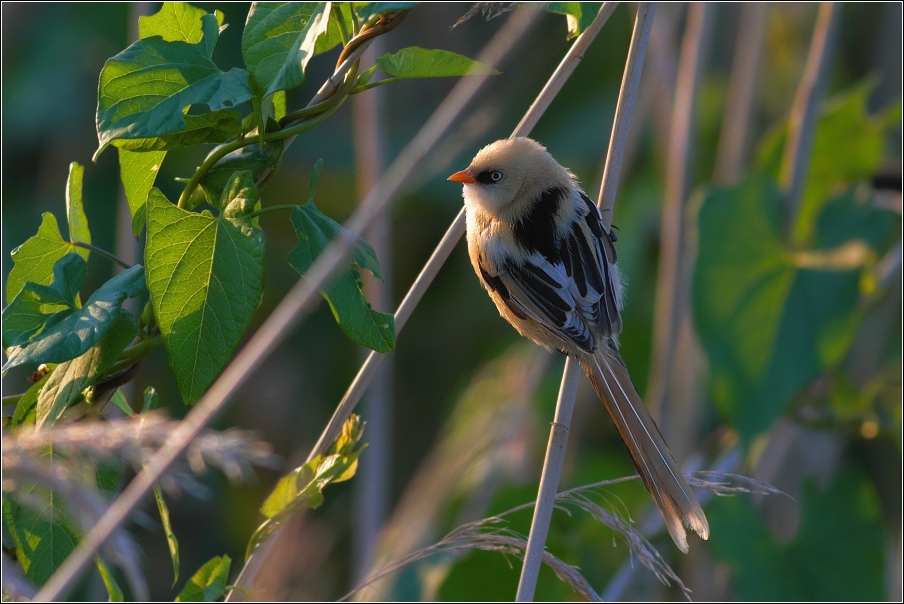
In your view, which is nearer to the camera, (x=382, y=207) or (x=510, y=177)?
(x=382, y=207)

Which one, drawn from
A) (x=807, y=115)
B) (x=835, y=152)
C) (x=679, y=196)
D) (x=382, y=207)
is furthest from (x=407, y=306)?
(x=835, y=152)

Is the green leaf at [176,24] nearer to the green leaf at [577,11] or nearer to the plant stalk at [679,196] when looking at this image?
the green leaf at [577,11]

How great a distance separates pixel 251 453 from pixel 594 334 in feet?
3.83

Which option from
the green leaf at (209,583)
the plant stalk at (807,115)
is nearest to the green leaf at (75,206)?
the green leaf at (209,583)

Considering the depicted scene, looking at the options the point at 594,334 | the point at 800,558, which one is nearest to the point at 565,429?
the point at 594,334

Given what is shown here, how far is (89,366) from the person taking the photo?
122 centimetres

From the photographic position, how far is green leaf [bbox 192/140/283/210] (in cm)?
125

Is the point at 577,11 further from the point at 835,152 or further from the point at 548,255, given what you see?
the point at 835,152

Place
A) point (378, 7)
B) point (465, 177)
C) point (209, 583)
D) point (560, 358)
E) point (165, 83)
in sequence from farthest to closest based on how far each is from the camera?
point (560, 358), point (465, 177), point (209, 583), point (165, 83), point (378, 7)

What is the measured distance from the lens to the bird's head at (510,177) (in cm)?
205

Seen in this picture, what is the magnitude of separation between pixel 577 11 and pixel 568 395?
27.9 inches

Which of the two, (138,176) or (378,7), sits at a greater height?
(378,7)

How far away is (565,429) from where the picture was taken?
Answer: 153 centimetres

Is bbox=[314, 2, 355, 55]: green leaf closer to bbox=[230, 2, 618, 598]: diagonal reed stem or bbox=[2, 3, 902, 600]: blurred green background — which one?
bbox=[230, 2, 618, 598]: diagonal reed stem
